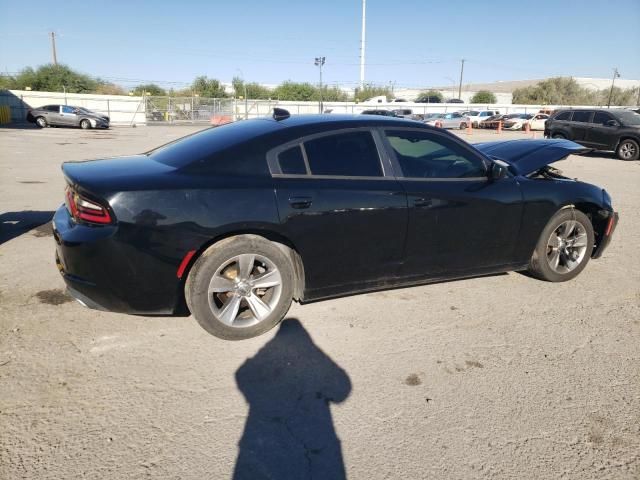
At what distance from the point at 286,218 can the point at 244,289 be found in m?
0.59

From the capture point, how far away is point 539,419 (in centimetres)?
249

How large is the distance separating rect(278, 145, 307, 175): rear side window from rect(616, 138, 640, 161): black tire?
637 inches

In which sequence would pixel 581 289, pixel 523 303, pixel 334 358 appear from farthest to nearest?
pixel 581 289
pixel 523 303
pixel 334 358

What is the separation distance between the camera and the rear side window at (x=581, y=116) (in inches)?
642

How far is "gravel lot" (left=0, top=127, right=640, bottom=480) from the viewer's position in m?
2.16

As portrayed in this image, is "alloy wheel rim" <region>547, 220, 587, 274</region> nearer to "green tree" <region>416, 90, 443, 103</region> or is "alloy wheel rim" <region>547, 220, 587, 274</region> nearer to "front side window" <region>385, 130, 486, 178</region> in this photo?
"front side window" <region>385, 130, 486, 178</region>

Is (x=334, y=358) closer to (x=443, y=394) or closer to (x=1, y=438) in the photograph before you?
(x=443, y=394)

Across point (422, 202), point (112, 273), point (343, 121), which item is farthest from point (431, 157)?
point (112, 273)

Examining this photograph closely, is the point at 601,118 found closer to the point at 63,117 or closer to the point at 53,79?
the point at 63,117

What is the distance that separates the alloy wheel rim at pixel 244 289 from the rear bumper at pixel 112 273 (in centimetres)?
29

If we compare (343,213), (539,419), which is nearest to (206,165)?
(343,213)

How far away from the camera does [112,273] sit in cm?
289

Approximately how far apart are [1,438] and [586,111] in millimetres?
19107

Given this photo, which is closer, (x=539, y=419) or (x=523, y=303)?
(x=539, y=419)
